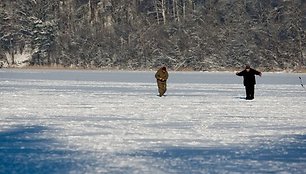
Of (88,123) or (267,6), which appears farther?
(267,6)

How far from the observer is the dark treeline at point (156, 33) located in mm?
66062

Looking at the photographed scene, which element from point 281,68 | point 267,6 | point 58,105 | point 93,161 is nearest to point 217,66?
point 281,68

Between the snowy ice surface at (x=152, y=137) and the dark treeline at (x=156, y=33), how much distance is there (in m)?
44.8

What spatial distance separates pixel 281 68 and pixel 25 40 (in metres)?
28.9

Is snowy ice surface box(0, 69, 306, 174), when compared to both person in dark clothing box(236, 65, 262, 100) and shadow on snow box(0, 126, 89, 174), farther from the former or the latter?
person in dark clothing box(236, 65, 262, 100)

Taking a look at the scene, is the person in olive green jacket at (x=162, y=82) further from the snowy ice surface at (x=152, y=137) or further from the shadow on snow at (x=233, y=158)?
the shadow on snow at (x=233, y=158)

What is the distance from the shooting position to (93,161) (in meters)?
10.2

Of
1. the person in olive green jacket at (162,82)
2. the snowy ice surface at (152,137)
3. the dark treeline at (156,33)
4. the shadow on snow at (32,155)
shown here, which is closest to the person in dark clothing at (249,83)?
the snowy ice surface at (152,137)

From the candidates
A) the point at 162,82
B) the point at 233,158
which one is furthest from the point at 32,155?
the point at 162,82

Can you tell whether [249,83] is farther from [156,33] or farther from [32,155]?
[156,33]

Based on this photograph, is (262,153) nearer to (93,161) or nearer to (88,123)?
(93,161)

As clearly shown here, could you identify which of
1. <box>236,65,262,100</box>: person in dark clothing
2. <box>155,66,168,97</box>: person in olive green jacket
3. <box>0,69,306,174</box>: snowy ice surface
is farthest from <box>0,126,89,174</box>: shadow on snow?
<box>155,66,168,97</box>: person in olive green jacket

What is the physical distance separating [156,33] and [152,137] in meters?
57.8

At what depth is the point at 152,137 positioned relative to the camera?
1291cm
